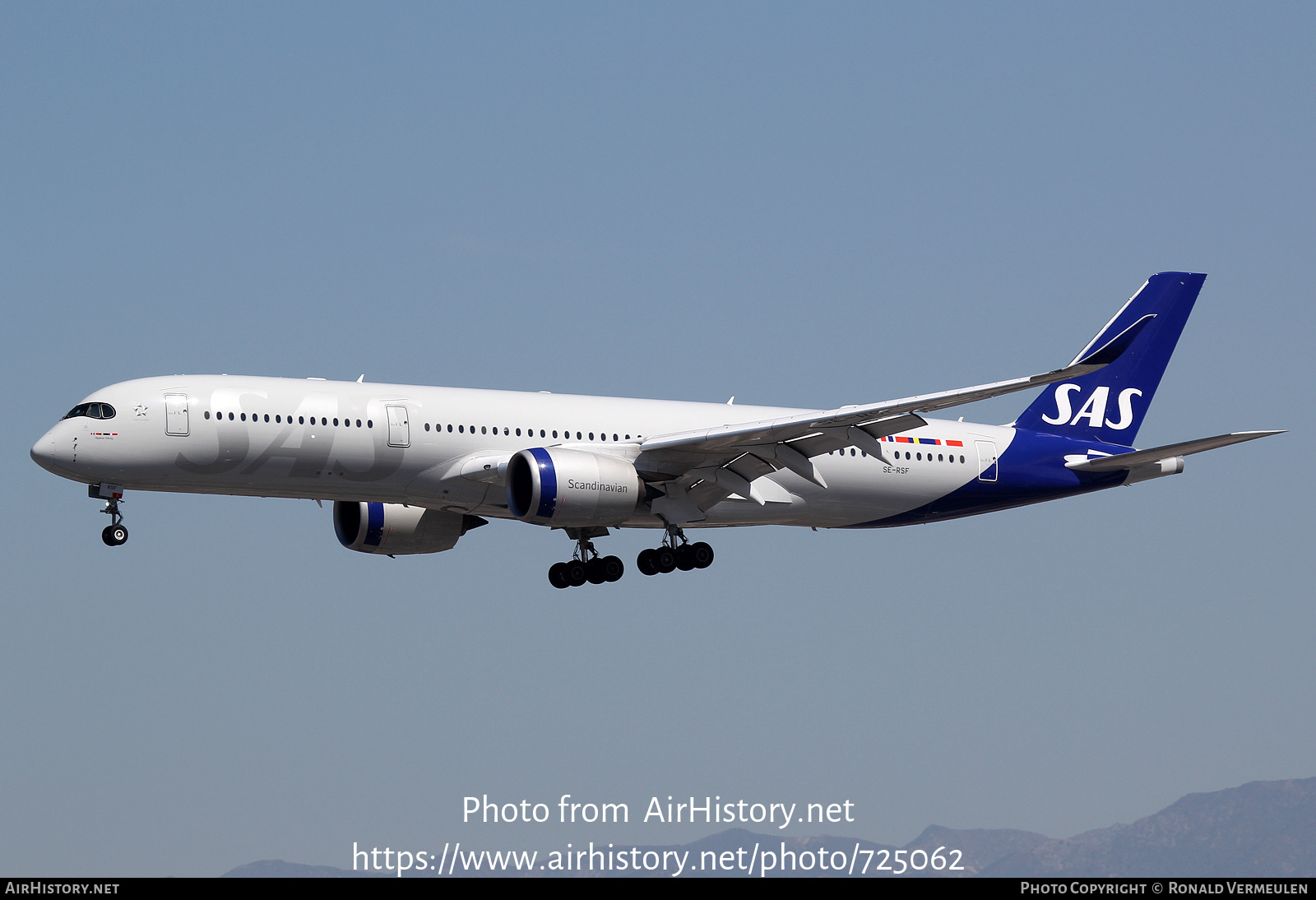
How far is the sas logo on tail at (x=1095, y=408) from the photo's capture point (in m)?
44.9

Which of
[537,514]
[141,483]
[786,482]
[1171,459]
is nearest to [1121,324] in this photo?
[1171,459]

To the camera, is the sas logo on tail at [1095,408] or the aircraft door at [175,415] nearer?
the aircraft door at [175,415]

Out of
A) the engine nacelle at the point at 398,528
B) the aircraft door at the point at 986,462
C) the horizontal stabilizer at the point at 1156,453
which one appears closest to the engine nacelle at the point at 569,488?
the engine nacelle at the point at 398,528

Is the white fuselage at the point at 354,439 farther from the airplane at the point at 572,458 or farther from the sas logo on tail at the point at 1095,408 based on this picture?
the sas logo on tail at the point at 1095,408

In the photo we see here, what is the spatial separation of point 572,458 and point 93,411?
35.1 ft

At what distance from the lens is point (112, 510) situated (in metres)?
36.1

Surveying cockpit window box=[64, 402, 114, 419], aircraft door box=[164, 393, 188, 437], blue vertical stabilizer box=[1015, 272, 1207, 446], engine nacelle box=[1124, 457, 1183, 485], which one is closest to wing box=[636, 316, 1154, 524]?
engine nacelle box=[1124, 457, 1183, 485]

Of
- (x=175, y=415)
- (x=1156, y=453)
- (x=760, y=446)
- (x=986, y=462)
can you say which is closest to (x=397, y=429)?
(x=175, y=415)

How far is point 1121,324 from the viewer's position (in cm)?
4672

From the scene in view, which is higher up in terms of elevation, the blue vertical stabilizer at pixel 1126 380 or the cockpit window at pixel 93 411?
the blue vertical stabilizer at pixel 1126 380

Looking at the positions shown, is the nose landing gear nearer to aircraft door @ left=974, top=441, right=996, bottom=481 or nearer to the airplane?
the airplane

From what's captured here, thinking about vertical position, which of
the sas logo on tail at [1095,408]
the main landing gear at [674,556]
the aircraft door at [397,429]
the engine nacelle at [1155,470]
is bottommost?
the main landing gear at [674,556]

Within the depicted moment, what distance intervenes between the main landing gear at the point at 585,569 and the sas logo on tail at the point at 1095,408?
13.4m
